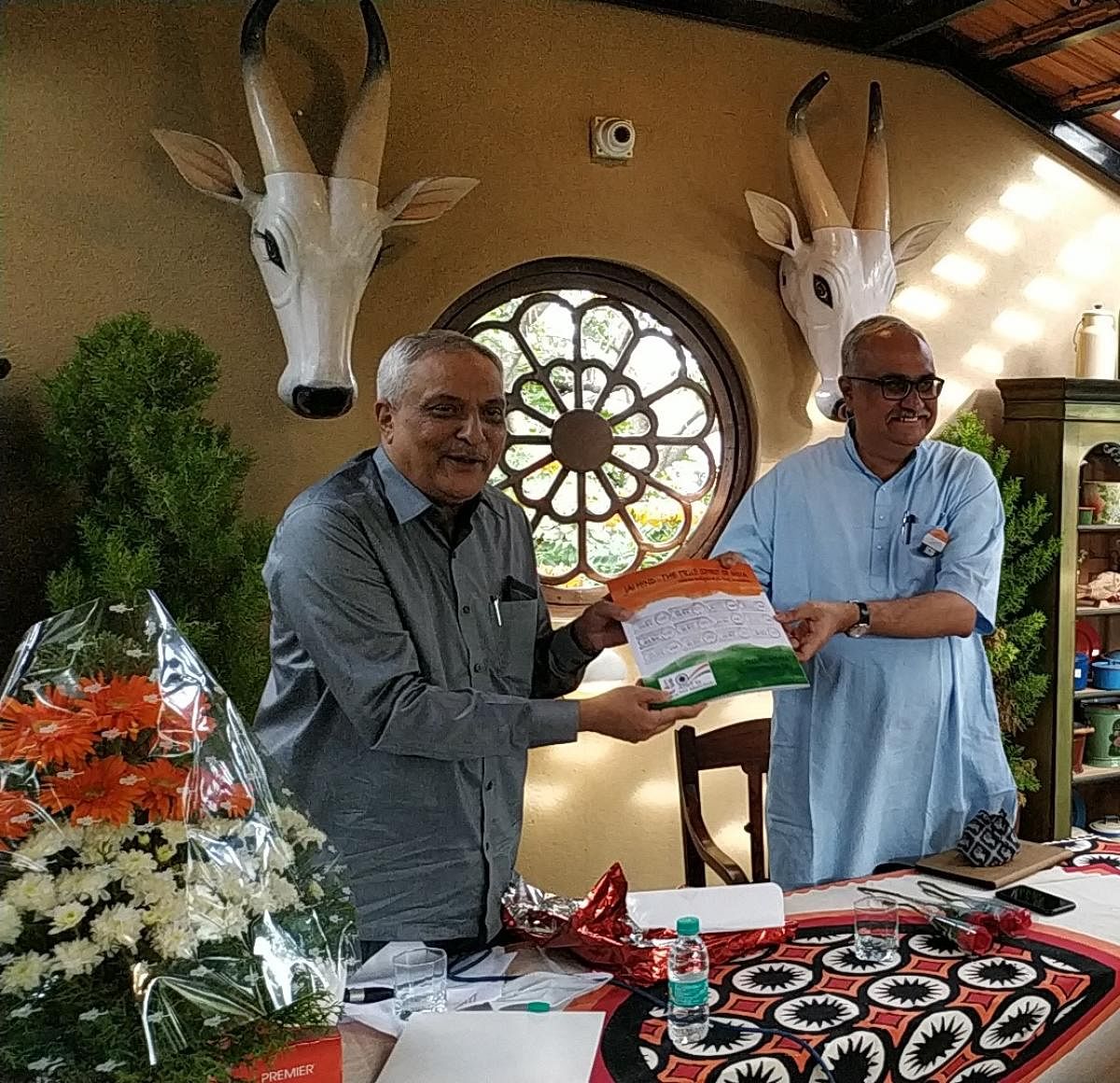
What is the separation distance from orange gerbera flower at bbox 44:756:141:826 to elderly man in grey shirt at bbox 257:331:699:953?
0.62 metres

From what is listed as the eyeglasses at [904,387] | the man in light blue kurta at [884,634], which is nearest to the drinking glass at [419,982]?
the man in light blue kurta at [884,634]

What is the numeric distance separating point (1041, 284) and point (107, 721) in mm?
4211

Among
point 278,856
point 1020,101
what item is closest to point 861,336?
point 278,856

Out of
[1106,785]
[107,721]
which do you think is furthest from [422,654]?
[1106,785]

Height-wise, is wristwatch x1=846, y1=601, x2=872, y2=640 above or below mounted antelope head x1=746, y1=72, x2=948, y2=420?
below

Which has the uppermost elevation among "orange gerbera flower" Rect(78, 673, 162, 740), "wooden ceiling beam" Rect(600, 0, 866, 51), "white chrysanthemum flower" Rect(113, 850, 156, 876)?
"wooden ceiling beam" Rect(600, 0, 866, 51)

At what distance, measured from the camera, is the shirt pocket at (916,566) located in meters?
2.28

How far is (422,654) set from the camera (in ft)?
5.59

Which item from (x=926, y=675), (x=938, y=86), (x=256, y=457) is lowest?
(x=926, y=675)

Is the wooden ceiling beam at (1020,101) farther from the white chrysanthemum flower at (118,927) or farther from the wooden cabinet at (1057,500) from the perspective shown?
the white chrysanthemum flower at (118,927)

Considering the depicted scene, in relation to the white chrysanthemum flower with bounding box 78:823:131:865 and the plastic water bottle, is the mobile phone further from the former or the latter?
the white chrysanthemum flower with bounding box 78:823:131:865

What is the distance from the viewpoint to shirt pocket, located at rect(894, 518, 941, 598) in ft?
7.47

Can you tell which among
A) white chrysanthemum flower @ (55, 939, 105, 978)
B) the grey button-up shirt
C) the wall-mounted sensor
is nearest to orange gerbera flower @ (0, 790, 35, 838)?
white chrysanthemum flower @ (55, 939, 105, 978)

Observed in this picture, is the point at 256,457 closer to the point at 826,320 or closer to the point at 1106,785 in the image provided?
the point at 826,320
